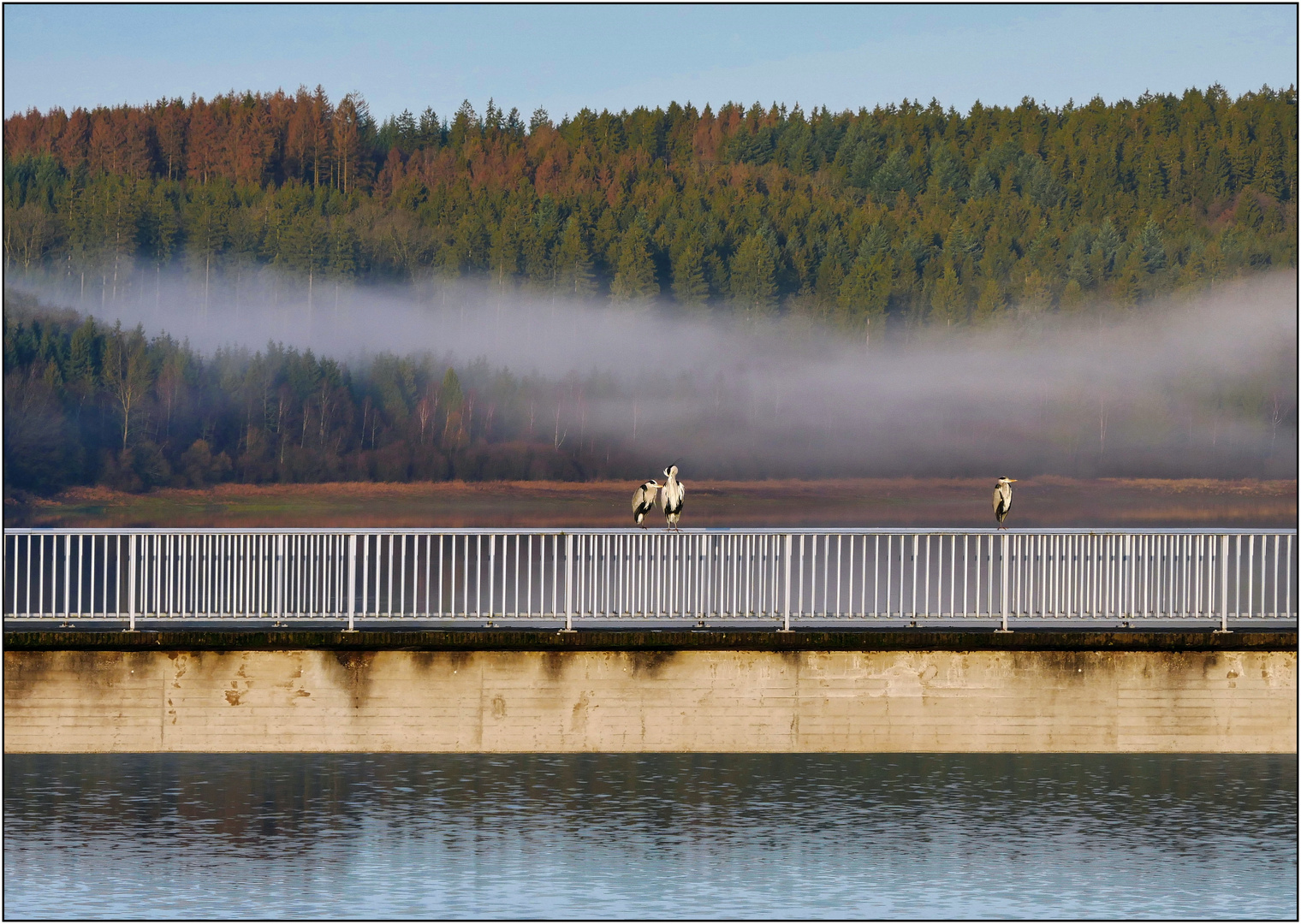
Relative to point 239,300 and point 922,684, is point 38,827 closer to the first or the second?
point 922,684

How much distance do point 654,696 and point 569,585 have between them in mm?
1615

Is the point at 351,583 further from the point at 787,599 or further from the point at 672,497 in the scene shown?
the point at 787,599

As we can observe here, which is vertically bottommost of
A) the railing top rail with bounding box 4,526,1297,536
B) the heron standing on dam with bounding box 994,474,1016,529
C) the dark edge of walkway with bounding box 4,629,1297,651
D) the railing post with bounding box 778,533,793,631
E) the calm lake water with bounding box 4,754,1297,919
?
the calm lake water with bounding box 4,754,1297,919

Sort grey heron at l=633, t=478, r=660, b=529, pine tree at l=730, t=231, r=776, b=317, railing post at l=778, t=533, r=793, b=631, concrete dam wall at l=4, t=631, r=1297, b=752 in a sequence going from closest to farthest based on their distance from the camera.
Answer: concrete dam wall at l=4, t=631, r=1297, b=752 → railing post at l=778, t=533, r=793, b=631 → grey heron at l=633, t=478, r=660, b=529 → pine tree at l=730, t=231, r=776, b=317

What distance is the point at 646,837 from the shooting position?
17844mm

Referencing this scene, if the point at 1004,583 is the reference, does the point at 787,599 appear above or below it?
below

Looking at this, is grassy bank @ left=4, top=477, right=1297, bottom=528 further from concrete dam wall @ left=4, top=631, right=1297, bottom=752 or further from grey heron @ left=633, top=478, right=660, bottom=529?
concrete dam wall @ left=4, top=631, right=1297, bottom=752

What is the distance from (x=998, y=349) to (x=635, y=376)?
38.8 m

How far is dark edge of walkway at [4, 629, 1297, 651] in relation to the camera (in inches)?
779

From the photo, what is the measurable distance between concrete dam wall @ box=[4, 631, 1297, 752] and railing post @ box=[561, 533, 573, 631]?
0.47m

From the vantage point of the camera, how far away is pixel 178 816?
60.5 ft

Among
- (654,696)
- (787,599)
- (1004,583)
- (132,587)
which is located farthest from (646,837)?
(132,587)

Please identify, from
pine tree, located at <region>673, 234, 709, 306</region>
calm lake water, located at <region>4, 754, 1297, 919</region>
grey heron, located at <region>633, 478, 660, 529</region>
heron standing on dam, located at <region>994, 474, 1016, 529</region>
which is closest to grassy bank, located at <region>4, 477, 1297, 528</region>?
pine tree, located at <region>673, 234, 709, 306</region>

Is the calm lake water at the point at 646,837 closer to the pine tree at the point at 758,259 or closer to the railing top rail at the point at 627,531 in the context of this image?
the railing top rail at the point at 627,531
